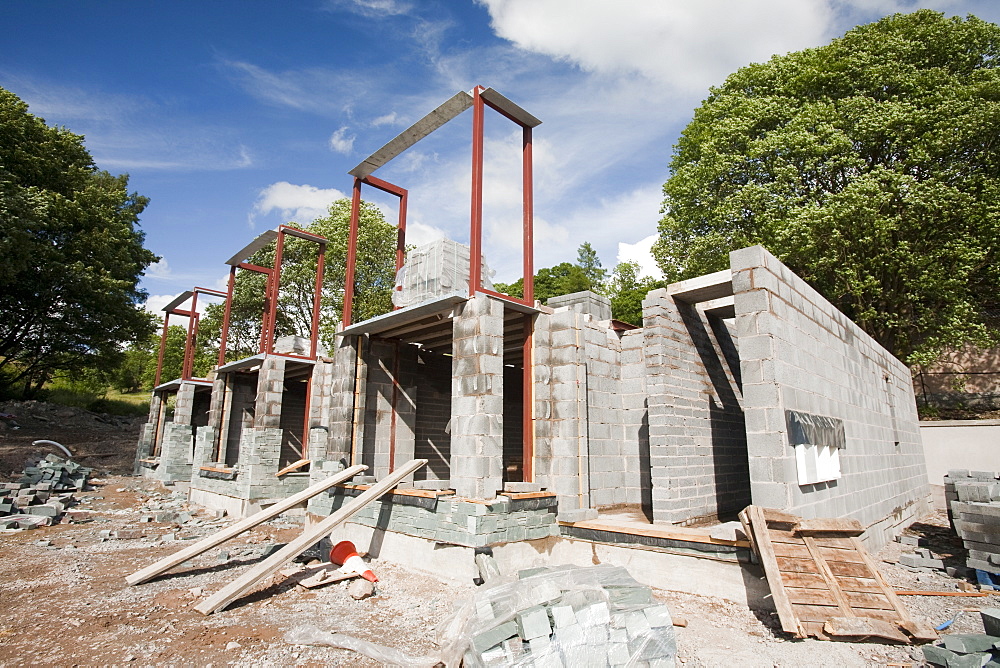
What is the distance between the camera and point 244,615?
6184 mm

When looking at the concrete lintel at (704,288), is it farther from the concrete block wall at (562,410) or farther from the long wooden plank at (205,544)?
the long wooden plank at (205,544)

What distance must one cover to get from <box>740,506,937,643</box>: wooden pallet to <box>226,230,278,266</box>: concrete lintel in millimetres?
14461

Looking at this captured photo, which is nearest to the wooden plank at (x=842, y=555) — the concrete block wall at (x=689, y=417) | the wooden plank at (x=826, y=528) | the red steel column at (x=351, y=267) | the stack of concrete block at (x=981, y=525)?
the wooden plank at (x=826, y=528)

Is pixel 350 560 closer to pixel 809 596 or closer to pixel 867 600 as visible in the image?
pixel 809 596

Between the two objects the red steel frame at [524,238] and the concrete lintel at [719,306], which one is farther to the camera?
the concrete lintel at [719,306]

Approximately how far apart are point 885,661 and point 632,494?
5.06m

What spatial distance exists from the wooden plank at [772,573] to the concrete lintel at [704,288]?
3.37 meters

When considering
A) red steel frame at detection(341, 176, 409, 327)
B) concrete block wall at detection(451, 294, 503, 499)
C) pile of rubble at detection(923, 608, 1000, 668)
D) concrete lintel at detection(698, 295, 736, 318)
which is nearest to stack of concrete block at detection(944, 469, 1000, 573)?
pile of rubble at detection(923, 608, 1000, 668)

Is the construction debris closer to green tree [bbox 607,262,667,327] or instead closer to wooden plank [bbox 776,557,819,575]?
wooden plank [bbox 776,557,819,575]

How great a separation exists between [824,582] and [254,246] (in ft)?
53.3

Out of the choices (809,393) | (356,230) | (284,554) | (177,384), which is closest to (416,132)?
(356,230)

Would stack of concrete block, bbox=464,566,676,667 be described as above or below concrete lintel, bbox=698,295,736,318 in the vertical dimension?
below

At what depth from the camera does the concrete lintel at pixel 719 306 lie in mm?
9375

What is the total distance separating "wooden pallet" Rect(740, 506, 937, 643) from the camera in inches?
192
